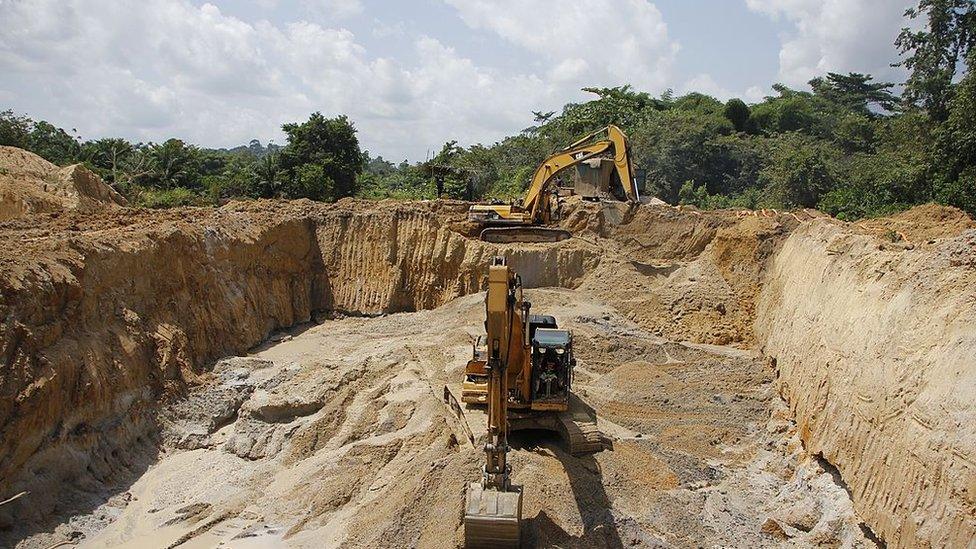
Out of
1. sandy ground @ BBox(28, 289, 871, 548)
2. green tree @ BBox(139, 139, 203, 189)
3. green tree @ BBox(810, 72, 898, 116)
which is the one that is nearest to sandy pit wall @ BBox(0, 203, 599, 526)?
sandy ground @ BBox(28, 289, 871, 548)

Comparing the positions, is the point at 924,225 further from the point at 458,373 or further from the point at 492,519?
the point at 492,519

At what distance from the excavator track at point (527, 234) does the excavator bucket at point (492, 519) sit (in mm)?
15242

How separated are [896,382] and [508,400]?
17.7 ft

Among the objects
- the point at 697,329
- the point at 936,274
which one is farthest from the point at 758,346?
the point at 936,274

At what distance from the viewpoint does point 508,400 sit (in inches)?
453

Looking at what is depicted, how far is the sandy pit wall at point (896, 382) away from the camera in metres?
7.89

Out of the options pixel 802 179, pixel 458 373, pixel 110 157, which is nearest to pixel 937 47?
pixel 802 179

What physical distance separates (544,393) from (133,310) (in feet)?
31.9

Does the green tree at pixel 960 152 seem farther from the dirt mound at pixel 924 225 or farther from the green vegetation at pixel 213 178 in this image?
the green vegetation at pixel 213 178

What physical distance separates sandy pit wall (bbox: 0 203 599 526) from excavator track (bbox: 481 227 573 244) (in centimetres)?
65

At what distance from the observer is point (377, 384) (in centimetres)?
1614

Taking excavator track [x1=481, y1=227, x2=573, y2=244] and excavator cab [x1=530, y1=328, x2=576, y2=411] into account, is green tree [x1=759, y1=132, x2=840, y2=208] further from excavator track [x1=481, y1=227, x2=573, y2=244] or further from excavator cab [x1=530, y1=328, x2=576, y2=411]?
excavator cab [x1=530, y1=328, x2=576, y2=411]

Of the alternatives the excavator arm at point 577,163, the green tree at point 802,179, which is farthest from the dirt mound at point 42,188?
the green tree at point 802,179

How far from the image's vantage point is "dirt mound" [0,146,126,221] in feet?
79.7
